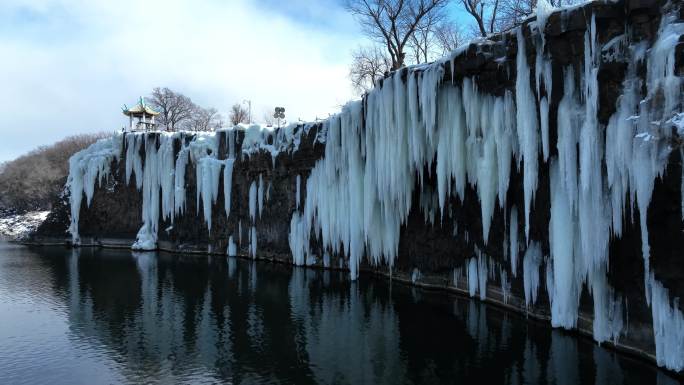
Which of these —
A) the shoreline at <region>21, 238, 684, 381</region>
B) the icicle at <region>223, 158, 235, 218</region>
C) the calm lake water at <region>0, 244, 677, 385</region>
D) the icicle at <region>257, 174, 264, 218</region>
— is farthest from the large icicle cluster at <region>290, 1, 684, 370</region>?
the icicle at <region>223, 158, 235, 218</region>

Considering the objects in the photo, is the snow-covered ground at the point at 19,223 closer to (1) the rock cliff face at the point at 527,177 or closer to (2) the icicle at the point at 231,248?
(2) the icicle at the point at 231,248

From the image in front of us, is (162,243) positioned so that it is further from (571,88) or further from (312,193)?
(571,88)

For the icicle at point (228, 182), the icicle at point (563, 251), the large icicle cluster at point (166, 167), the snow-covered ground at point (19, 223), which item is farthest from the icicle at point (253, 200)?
the snow-covered ground at point (19, 223)

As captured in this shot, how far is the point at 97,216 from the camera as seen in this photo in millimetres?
35969

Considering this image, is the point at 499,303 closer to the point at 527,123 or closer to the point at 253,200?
the point at 527,123

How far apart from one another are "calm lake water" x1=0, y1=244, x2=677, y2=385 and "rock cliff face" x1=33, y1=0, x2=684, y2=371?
43.1 inches

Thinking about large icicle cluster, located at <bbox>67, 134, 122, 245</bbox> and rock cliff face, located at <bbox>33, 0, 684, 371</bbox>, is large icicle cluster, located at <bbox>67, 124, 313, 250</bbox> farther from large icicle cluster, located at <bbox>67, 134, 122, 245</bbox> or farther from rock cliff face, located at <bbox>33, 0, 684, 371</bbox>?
rock cliff face, located at <bbox>33, 0, 684, 371</bbox>

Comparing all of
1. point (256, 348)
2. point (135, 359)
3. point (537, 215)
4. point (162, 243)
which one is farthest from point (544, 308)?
point (162, 243)

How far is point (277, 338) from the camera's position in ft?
41.0

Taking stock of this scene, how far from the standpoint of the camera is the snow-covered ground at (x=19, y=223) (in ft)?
165

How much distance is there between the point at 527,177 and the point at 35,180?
6245 cm

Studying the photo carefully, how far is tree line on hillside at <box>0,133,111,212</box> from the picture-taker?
192 feet

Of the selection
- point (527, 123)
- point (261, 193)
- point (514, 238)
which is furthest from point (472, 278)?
point (261, 193)

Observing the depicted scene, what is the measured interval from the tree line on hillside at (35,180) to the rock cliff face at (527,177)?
144ft
